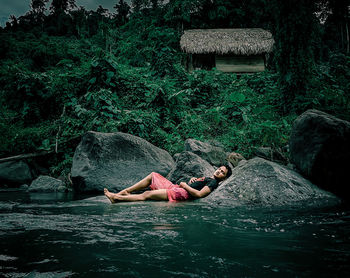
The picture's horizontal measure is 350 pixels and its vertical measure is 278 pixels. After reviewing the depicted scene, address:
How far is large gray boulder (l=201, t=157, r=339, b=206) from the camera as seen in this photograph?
3.92m

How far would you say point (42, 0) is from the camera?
123ft

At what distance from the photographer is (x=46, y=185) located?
21.7ft

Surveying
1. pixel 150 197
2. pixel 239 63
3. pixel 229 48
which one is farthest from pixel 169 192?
pixel 239 63

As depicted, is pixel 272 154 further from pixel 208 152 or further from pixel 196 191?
pixel 196 191

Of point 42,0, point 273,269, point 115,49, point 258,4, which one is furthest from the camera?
point 42,0

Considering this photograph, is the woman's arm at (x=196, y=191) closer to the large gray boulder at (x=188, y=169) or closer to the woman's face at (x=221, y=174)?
the woman's face at (x=221, y=174)

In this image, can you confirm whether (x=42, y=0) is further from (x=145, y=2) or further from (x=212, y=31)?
(x=212, y=31)

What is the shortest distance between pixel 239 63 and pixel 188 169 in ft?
38.2

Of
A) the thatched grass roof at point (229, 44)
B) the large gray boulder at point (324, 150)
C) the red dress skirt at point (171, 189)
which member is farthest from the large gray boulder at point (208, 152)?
the thatched grass roof at point (229, 44)

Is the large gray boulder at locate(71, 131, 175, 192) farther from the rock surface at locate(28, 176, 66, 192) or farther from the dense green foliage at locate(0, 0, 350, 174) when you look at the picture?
the dense green foliage at locate(0, 0, 350, 174)

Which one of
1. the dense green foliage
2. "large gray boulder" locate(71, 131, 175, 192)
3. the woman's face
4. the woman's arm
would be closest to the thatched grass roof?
the dense green foliage

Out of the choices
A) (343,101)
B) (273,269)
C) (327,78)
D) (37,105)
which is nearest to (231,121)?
(343,101)

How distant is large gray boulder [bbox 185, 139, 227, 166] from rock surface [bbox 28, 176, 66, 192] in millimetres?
3580

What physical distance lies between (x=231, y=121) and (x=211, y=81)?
276 centimetres
